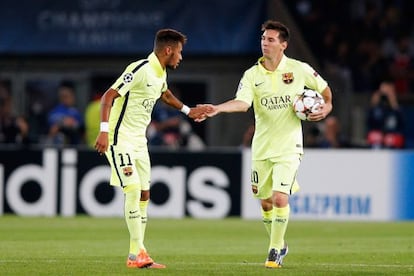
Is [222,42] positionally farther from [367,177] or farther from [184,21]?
[367,177]

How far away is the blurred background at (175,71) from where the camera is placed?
949 inches

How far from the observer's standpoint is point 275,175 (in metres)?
12.7

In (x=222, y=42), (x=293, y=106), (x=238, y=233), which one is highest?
(x=222, y=42)

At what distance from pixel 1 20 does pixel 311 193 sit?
7803 mm

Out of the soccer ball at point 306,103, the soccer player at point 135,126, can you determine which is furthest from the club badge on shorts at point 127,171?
the soccer ball at point 306,103

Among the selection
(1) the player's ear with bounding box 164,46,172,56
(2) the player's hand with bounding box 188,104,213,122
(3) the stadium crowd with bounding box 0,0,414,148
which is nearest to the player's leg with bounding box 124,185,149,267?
(2) the player's hand with bounding box 188,104,213,122

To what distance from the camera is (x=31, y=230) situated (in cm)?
1811

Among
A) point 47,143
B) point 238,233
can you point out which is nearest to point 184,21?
point 47,143

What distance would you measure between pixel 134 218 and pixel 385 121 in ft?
38.8

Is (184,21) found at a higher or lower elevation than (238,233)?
higher

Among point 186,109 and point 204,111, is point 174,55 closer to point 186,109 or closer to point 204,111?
point 204,111

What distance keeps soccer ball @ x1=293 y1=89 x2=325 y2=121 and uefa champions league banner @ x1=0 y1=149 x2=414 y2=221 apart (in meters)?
9.05

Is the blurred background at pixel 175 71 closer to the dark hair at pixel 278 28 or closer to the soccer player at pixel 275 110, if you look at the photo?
the soccer player at pixel 275 110

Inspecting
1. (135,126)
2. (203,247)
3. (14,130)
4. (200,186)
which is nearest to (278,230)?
(135,126)
